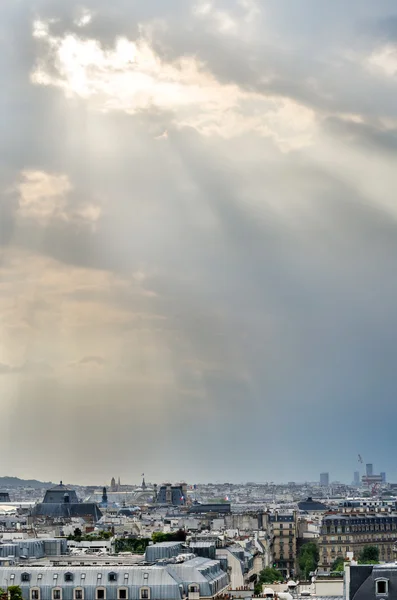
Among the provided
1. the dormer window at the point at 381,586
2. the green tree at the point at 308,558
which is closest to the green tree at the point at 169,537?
the green tree at the point at 308,558

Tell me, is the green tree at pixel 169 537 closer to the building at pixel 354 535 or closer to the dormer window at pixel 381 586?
the building at pixel 354 535

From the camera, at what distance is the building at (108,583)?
272 ft

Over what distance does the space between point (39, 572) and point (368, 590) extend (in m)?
29.4

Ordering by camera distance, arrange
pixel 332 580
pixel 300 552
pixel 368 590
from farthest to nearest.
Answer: pixel 300 552 → pixel 332 580 → pixel 368 590

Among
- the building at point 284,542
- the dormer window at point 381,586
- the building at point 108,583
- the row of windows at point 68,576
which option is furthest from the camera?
the building at point 284,542

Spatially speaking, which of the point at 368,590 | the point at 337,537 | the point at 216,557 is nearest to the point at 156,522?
the point at 337,537

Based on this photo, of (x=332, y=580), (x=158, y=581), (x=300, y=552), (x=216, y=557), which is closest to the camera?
(x=332, y=580)

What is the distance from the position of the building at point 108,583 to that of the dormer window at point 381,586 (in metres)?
25.6

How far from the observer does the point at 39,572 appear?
84.3m

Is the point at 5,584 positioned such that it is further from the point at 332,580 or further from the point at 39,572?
the point at 332,580

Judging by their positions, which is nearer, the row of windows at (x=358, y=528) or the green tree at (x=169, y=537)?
the green tree at (x=169, y=537)

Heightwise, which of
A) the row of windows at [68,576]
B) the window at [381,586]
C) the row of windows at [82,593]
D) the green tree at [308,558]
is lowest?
the row of windows at [82,593]

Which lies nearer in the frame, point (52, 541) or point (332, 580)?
point (332, 580)

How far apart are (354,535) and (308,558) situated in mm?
25345
